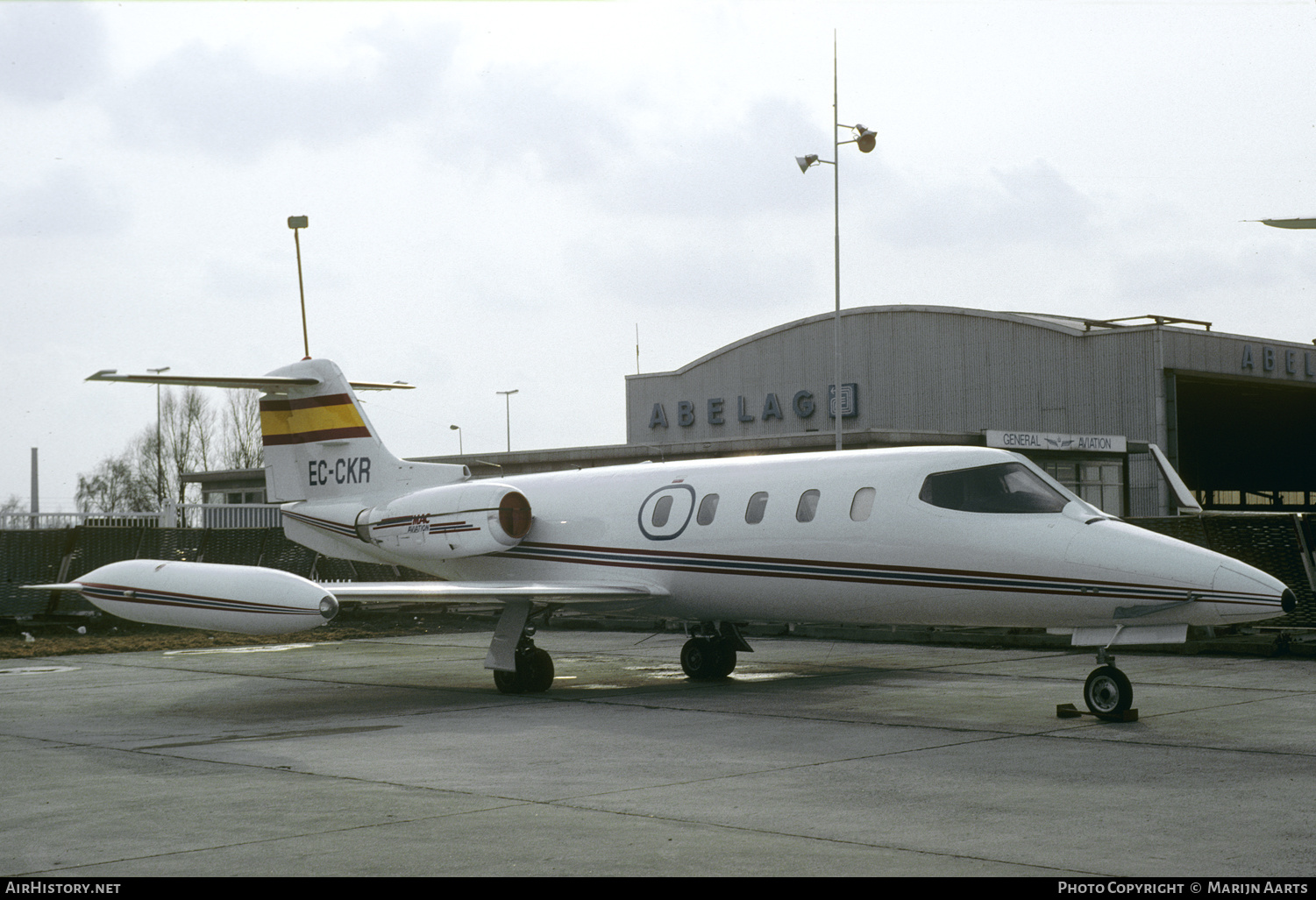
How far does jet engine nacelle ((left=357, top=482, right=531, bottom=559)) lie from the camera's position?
16.0 meters

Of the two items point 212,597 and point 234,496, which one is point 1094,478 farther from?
point 234,496

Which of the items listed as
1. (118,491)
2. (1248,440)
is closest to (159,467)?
(118,491)

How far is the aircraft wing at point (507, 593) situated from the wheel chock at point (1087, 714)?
4802mm

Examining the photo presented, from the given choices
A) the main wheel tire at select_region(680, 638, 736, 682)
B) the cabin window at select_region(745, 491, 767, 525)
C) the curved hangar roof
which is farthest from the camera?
the curved hangar roof

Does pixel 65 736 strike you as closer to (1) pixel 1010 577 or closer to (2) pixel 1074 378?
(1) pixel 1010 577

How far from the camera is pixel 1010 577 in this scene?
11961 mm

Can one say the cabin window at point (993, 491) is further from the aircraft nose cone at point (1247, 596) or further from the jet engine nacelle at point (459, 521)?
the jet engine nacelle at point (459, 521)

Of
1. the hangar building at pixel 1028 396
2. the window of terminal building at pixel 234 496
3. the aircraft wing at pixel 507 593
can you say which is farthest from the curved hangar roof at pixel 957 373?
the aircraft wing at pixel 507 593

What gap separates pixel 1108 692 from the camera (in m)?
11.4

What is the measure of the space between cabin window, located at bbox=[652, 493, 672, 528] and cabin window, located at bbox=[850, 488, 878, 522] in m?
2.59

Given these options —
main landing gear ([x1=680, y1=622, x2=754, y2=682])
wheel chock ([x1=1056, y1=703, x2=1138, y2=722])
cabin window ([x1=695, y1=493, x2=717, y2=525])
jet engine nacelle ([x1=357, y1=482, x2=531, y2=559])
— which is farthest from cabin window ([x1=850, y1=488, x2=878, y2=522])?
jet engine nacelle ([x1=357, y1=482, x2=531, y2=559])

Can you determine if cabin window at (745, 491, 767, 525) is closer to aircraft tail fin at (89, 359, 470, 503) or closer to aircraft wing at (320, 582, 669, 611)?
aircraft wing at (320, 582, 669, 611)

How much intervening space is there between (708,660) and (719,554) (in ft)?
6.73
